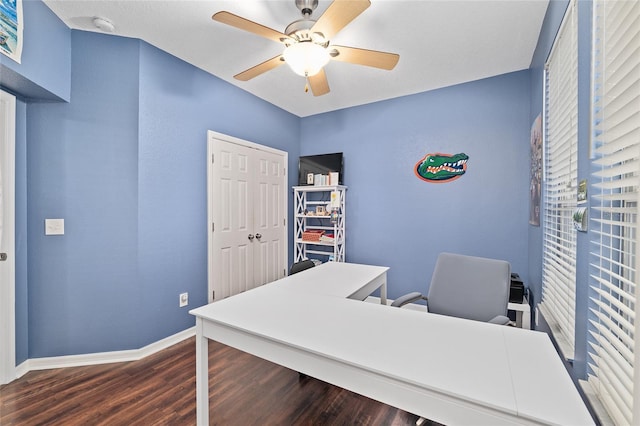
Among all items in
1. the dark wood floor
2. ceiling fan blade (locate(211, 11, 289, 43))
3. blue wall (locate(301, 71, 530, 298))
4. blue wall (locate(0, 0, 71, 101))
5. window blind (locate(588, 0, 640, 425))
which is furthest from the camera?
blue wall (locate(301, 71, 530, 298))

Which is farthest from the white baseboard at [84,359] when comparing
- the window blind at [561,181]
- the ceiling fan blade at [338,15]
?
the window blind at [561,181]

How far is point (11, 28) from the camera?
1776 mm

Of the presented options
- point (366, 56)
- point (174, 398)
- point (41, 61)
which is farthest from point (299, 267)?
point (41, 61)

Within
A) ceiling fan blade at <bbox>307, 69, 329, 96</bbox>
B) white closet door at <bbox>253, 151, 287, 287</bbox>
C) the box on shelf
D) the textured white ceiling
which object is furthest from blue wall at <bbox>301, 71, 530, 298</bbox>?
ceiling fan blade at <bbox>307, 69, 329, 96</bbox>

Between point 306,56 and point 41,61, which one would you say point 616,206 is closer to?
point 306,56

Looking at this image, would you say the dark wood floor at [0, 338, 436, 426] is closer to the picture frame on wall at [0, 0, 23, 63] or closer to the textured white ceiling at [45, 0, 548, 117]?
the picture frame on wall at [0, 0, 23, 63]

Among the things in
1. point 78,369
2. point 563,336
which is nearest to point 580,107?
point 563,336

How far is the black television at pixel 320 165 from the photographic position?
3.97 m

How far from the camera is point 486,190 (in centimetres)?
313

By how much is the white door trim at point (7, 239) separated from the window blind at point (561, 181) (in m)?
3.58

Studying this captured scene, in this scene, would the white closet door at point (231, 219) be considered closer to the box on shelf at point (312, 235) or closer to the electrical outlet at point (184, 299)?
the electrical outlet at point (184, 299)

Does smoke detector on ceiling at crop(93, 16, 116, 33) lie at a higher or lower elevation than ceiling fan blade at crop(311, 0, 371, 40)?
higher

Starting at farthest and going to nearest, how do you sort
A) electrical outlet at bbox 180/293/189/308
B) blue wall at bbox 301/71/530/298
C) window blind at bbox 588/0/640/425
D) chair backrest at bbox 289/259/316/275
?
blue wall at bbox 301/71/530/298
electrical outlet at bbox 180/293/189/308
chair backrest at bbox 289/259/316/275
window blind at bbox 588/0/640/425

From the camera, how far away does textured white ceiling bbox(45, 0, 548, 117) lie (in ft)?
6.51
